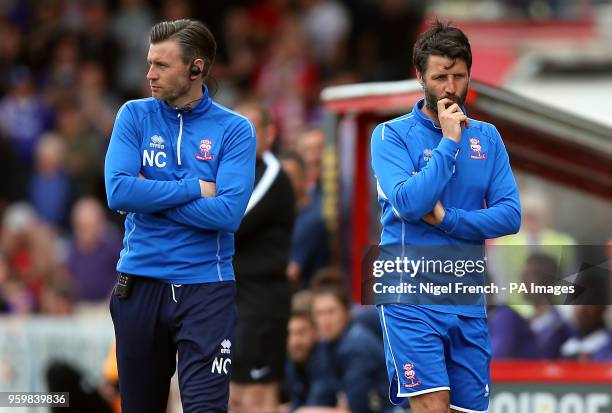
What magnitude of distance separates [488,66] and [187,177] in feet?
28.8

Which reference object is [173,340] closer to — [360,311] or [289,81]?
[360,311]

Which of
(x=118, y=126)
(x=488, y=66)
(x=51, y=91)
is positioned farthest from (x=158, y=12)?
(x=118, y=126)

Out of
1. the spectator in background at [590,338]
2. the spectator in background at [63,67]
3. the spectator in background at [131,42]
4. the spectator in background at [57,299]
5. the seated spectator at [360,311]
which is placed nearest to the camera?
the spectator in background at [590,338]

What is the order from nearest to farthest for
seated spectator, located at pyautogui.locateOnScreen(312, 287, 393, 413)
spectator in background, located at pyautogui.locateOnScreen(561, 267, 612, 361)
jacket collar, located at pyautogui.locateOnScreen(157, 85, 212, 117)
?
1. jacket collar, located at pyautogui.locateOnScreen(157, 85, 212, 117)
2. spectator in background, located at pyautogui.locateOnScreen(561, 267, 612, 361)
3. seated spectator, located at pyautogui.locateOnScreen(312, 287, 393, 413)

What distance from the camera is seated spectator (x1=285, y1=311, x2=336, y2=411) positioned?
372 inches

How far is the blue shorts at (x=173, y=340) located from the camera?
5.97 metres

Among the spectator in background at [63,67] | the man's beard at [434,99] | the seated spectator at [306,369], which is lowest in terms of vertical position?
the seated spectator at [306,369]

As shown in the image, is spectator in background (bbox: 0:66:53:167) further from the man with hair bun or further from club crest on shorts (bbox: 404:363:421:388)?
club crest on shorts (bbox: 404:363:421:388)

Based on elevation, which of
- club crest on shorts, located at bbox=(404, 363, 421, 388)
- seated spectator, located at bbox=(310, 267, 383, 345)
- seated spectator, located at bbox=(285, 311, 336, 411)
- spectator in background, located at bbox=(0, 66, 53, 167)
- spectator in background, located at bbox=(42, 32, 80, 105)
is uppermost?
spectator in background, located at bbox=(42, 32, 80, 105)

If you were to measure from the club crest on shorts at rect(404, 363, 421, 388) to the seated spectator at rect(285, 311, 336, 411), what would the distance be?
3.68 m

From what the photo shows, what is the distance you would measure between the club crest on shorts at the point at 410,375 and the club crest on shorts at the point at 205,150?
132cm

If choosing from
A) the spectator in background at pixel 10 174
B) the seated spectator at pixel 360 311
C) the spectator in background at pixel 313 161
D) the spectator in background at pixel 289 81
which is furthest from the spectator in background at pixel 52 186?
the seated spectator at pixel 360 311

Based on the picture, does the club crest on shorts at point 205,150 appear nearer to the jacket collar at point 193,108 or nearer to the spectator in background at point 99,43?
the jacket collar at point 193,108

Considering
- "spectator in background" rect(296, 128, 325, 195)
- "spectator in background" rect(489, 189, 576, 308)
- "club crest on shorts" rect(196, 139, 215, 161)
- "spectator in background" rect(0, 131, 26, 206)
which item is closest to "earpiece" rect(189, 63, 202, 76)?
"club crest on shorts" rect(196, 139, 215, 161)
